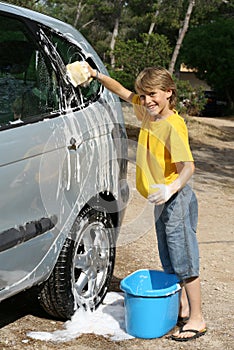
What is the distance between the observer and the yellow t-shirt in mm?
3518

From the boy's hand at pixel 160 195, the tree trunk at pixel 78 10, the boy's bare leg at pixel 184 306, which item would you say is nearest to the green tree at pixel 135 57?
the boy's bare leg at pixel 184 306

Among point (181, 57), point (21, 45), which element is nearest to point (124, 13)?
point (181, 57)

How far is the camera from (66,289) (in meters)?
3.72

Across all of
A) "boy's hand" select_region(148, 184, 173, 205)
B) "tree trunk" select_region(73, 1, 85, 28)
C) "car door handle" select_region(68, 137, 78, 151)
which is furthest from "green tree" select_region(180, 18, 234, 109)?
"boy's hand" select_region(148, 184, 173, 205)

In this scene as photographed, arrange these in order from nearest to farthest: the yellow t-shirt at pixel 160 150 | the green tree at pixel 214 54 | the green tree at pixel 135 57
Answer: the yellow t-shirt at pixel 160 150 → the green tree at pixel 135 57 → the green tree at pixel 214 54

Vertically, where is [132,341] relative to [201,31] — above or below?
below

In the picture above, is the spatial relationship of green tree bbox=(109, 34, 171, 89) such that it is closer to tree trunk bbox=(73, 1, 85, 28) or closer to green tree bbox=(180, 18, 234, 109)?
green tree bbox=(180, 18, 234, 109)

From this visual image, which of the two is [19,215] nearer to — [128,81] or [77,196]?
[77,196]

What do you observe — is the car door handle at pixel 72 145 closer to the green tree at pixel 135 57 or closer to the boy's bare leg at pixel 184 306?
the boy's bare leg at pixel 184 306

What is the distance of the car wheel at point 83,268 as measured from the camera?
3676mm

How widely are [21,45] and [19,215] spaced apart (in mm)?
1075

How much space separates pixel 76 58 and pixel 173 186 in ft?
3.58

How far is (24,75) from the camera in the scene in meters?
3.64

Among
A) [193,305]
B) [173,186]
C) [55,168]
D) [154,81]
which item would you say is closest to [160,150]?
[173,186]
